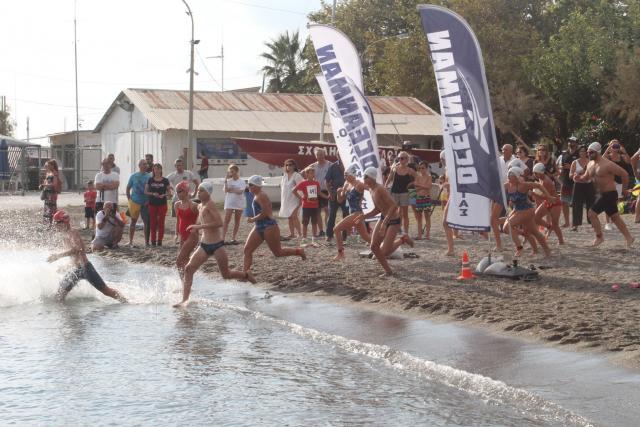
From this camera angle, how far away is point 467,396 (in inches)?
320

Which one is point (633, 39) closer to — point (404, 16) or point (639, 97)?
point (639, 97)

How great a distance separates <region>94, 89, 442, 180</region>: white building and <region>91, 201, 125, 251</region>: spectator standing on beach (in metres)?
Result: 18.5

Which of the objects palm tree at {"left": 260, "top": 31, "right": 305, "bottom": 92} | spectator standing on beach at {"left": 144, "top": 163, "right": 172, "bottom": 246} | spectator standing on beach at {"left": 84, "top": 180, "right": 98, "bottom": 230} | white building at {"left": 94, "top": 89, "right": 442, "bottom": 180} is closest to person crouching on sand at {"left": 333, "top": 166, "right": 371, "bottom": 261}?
spectator standing on beach at {"left": 144, "top": 163, "right": 172, "bottom": 246}

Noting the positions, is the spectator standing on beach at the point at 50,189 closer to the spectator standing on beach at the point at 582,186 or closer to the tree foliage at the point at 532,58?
the spectator standing on beach at the point at 582,186

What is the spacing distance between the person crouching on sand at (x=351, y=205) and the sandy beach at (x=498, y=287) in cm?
40

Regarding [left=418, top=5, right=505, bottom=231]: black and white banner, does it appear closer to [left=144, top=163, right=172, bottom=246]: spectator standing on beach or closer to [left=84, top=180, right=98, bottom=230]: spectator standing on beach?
[left=144, top=163, right=172, bottom=246]: spectator standing on beach

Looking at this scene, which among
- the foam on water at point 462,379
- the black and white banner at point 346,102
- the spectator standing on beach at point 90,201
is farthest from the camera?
the spectator standing on beach at point 90,201

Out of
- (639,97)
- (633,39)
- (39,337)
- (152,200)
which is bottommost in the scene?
(39,337)

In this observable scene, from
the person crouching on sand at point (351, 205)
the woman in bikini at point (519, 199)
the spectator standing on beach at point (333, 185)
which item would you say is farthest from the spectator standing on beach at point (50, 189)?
the woman in bikini at point (519, 199)

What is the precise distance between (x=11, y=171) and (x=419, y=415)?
1756 inches

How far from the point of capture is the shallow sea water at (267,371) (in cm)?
774

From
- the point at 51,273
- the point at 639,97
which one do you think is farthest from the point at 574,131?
the point at 51,273

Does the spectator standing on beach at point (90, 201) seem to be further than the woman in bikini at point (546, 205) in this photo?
Yes

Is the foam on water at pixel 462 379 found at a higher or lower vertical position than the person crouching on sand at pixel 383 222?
lower
